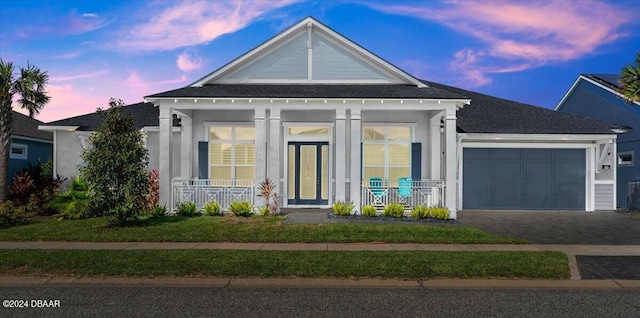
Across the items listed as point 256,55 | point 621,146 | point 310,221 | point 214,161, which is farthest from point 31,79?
point 621,146

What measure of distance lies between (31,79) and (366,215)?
43.1 ft

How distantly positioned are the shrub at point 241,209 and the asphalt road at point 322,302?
6.98 meters

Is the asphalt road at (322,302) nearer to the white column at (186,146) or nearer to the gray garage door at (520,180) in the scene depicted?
the white column at (186,146)

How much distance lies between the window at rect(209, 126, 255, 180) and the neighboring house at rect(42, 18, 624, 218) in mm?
40

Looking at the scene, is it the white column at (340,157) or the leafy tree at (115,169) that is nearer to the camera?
the leafy tree at (115,169)

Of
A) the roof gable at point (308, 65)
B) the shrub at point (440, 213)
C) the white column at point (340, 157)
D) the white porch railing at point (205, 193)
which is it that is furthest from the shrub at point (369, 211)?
the roof gable at point (308, 65)

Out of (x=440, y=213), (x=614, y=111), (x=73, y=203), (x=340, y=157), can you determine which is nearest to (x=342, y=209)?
(x=340, y=157)

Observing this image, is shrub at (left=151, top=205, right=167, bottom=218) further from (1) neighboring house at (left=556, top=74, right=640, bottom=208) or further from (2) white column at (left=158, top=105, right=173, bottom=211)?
(1) neighboring house at (left=556, top=74, right=640, bottom=208)

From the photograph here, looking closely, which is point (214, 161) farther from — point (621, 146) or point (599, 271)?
point (621, 146)

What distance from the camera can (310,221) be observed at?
479 inches

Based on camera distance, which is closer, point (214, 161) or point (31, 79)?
point (31, 79)

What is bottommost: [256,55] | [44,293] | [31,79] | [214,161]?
[44,293]

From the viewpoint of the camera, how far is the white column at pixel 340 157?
13.6 metres

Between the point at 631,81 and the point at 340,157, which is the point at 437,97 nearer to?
the point at 340,157
